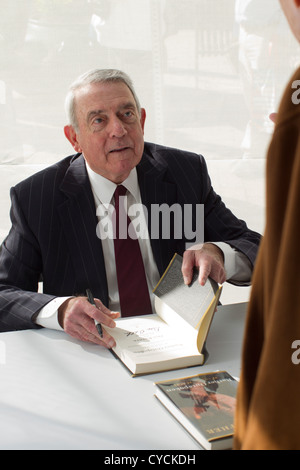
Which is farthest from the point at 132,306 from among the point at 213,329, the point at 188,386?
the point at 188,386

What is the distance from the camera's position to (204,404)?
917 mm

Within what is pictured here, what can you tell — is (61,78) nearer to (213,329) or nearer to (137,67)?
(137,67)

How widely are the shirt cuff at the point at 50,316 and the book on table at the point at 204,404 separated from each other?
1.40 ft

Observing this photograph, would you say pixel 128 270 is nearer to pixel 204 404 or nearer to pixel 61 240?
pixel 61 240

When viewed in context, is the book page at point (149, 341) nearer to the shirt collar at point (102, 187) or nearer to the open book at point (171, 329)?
the open book at point (171, 329)

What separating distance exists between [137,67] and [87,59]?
0.89 feet

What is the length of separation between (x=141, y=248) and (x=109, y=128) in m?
0.45

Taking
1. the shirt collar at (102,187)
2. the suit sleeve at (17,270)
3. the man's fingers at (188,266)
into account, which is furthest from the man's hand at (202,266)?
the shirt collar at (102,187)

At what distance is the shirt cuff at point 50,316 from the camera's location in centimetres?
135

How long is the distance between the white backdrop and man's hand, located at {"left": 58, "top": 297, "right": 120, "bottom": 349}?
64.0 inches

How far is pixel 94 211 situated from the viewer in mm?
1773

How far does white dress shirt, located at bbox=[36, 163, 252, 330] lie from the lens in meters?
1.69

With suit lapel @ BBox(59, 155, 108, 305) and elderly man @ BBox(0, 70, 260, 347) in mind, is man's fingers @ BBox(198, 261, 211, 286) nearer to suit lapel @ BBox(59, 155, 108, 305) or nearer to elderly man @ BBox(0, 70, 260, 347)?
elderly man @ BBox(0, 70, 260, 347)

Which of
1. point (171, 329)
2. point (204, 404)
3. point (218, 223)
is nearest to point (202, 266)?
point (171, 329)
